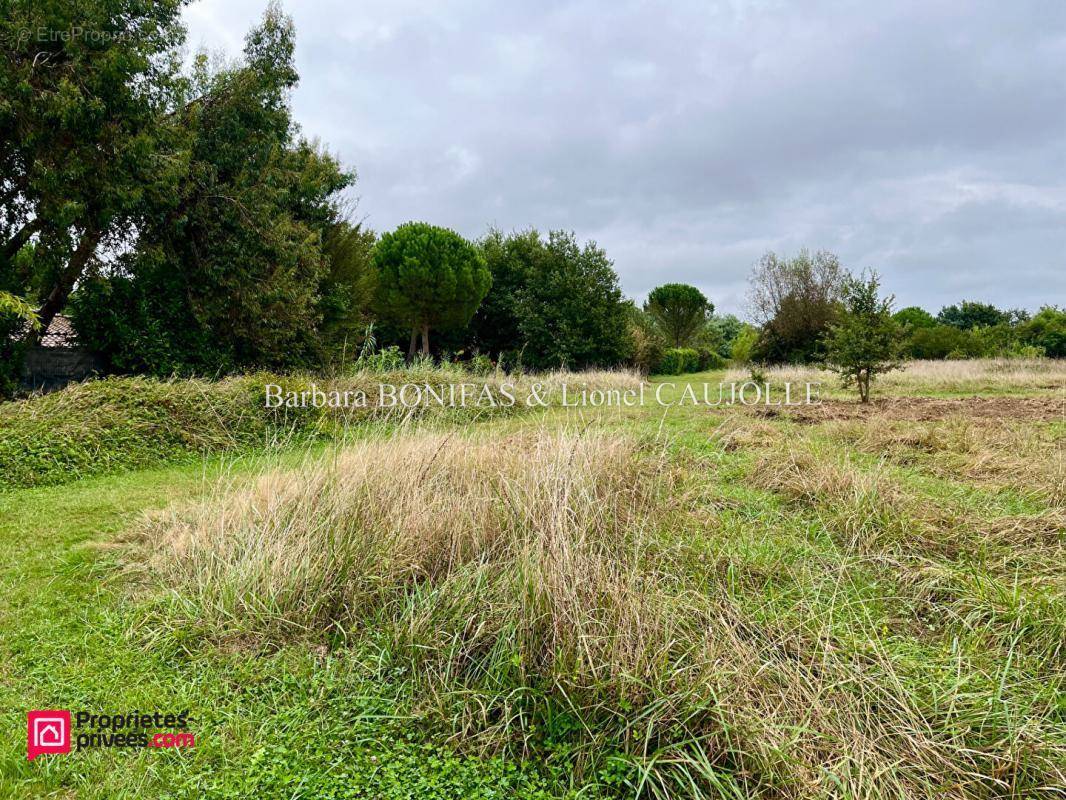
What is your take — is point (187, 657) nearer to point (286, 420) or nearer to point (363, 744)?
point (363, 744)

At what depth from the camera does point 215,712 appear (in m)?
2.08

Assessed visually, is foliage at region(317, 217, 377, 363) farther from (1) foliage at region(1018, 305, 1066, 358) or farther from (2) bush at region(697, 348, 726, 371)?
(1) foliage at region(1018, 305, 1066, 358)

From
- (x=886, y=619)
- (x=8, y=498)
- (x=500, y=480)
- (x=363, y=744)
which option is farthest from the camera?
(x=8, y=498)

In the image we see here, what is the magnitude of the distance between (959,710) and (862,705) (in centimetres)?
29

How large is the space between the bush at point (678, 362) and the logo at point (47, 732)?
24.4 metres

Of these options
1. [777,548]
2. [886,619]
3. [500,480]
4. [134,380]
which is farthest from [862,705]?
[134,380]

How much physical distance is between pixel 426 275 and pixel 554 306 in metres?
5.19

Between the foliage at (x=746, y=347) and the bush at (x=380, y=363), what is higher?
the foliage at (x=746, y=347)

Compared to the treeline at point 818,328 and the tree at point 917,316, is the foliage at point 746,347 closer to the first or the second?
the treeline at point 818,328

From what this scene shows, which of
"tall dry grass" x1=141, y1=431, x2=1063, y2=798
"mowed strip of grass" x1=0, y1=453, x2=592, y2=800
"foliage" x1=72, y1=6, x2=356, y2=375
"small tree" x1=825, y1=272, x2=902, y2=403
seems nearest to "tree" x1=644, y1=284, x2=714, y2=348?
"small tree" x1=825, y1=272, x2=902, y2=403

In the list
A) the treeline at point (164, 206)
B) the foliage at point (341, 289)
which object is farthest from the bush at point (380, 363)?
the foliage at point (341, 289)

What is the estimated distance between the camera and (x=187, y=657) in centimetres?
246

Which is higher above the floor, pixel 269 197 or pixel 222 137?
pixel 222 137

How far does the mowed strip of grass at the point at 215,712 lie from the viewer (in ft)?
5.80
